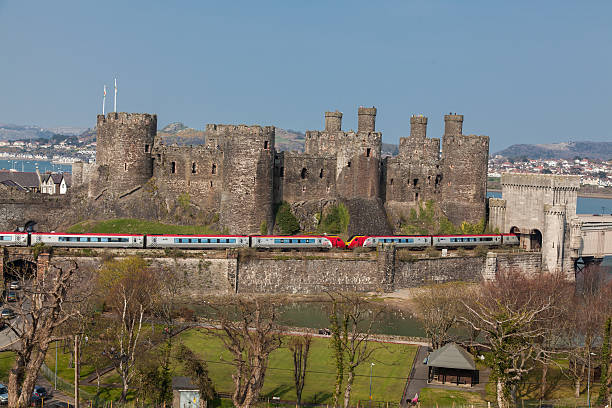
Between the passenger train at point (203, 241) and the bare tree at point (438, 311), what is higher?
the passenger train at point (203, 241)

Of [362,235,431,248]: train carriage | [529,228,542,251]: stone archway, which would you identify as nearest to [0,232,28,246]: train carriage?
[362,235,431,248]: train carriage

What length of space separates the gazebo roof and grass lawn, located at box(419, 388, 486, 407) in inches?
55.8

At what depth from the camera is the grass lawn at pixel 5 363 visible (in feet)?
134

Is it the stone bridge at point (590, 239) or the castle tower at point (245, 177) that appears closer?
the castle tower at point (245, 177)

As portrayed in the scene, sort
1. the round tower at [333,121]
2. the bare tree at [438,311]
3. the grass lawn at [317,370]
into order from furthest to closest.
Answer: the round tower at [333,121]
the bare tree at [438,311]
the grass lawn at [317,370]

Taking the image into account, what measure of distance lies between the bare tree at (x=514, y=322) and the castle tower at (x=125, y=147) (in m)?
28.9

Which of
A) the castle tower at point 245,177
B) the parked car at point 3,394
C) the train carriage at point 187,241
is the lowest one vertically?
the parked car at point 3,394

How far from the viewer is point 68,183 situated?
332 ft

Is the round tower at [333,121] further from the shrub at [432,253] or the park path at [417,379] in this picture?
the park path at [417,379]

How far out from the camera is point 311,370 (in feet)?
146

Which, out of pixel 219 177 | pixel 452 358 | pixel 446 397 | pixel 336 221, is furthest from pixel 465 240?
pixel 446 397

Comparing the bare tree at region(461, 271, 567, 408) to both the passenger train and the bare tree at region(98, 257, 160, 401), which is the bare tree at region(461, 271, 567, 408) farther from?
the bare tree at region(98, 257, 160, 401)

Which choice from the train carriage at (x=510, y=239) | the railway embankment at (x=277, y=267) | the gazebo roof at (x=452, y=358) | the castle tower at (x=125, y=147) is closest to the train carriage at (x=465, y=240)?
the train carriage at (x=510, y=239)

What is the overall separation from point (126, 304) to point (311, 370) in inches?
387
